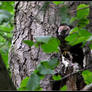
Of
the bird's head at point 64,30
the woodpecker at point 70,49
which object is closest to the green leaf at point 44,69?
the woodpecker at point 70,49

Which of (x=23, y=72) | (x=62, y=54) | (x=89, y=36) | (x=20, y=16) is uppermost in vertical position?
(x=20, y=16)

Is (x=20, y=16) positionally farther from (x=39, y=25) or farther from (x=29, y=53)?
(x=29, y=53)

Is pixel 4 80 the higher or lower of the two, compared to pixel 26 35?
lower

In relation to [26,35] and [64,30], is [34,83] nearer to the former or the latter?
[64,30]

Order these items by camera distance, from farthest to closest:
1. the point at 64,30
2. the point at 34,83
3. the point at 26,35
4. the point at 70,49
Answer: the point at 26,35, the point at 64,30, the point at 70,49, the point at 34,83

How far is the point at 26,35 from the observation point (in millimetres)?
1670

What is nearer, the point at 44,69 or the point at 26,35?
the point at 44,69

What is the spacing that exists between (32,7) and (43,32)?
265mm

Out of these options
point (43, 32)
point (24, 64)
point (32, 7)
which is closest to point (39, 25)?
point (43, 32)

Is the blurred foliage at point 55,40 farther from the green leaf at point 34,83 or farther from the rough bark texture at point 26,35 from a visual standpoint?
the rough bark texture at point 26,35

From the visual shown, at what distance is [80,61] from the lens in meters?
1.41

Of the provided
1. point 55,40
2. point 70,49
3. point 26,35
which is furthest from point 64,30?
point 55,40

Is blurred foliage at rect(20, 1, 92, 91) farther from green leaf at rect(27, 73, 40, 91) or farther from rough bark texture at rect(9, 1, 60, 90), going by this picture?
rough bark texture at rect(9, 1, 60, 90)

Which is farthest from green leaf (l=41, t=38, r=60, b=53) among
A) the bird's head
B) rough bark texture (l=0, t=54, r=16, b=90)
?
the bird's head
